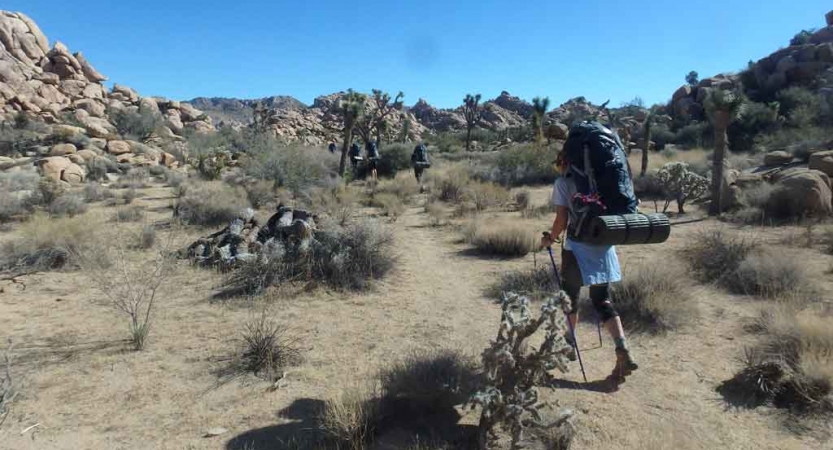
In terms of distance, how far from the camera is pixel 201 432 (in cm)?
329

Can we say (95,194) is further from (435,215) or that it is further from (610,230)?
(610,230)

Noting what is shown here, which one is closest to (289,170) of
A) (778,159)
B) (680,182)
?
(680,182)

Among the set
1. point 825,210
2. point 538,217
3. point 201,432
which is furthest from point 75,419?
point 825,210

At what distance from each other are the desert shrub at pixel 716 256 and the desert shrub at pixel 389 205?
22.7ft

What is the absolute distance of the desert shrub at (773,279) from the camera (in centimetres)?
564

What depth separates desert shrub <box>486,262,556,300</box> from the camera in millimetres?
6090

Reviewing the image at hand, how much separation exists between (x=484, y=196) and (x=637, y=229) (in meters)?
10.9

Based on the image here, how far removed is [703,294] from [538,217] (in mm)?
5989

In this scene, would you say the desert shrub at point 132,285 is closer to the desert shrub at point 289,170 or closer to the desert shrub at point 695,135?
the desert shrub at point 289,170

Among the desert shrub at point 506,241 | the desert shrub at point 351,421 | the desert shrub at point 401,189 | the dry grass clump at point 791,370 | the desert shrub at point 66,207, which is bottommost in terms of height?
the dry grass clump at point 791,370

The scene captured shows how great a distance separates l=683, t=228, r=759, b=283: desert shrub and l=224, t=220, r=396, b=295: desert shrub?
176 inches

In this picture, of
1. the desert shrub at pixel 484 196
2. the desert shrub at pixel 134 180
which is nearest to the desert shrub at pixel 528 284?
the desert shrub at pixel 484 196

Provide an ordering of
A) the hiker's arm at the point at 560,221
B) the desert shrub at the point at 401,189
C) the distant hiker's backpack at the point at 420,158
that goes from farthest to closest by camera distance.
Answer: the distant hiker's backpack at the point at 420,158 < the desert shrub at the point at 401,189 < the hiker's arm at the point at 560,221

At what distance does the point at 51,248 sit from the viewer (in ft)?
24.7
